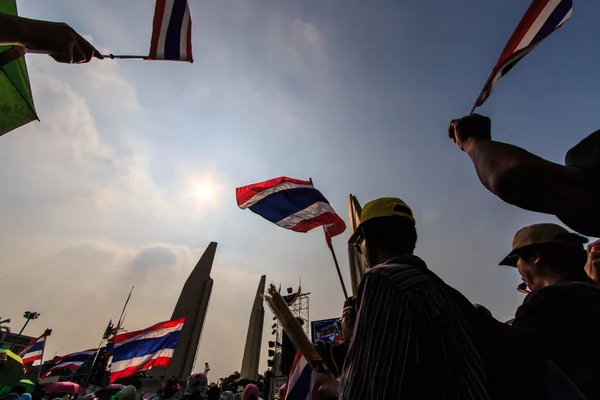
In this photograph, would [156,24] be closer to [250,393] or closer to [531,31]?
[531,31]

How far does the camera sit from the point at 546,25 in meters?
2.09

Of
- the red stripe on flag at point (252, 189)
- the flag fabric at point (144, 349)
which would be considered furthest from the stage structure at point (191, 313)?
the red stripe on flag at point (252, 189)

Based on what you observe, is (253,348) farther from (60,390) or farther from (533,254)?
(533,254)

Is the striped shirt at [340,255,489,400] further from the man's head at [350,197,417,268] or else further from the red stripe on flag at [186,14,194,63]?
the red stripe on flag at [186,14,194,63]

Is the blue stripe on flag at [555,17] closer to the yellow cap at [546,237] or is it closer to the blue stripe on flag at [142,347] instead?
the yellow cap at [546,237]

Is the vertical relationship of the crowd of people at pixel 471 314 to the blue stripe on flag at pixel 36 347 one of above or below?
below

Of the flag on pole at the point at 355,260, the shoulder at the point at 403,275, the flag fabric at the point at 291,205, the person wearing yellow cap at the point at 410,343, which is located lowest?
the person wearing yellow cap at the point at 410,343

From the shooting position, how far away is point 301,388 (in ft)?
11.0

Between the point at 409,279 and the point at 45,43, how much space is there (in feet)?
6.38

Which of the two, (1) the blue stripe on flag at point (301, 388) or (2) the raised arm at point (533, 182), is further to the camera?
(1) the blue stripe on flag at point (301, 388)

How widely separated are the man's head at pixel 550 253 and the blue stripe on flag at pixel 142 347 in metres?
9.77

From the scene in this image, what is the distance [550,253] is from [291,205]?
18.0 ft

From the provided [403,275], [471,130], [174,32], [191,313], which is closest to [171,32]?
[174,32]

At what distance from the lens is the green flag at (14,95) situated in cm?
184
